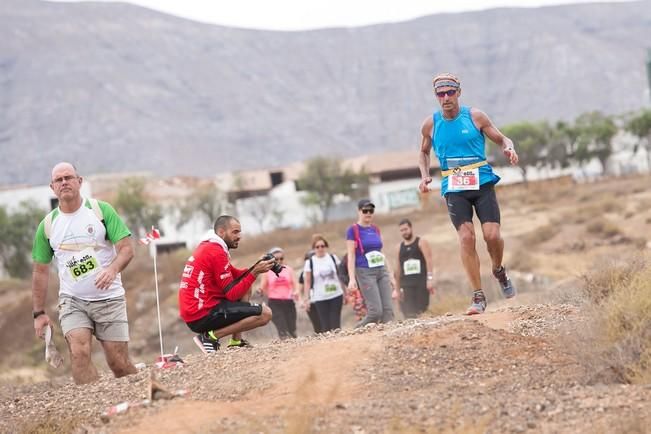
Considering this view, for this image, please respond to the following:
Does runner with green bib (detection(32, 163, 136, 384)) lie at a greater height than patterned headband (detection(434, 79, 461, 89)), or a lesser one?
lesser

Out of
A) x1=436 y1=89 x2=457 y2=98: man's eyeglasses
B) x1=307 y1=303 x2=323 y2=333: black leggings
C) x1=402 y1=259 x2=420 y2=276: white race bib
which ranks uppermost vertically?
x1=436 y1=89 x2=457 y2=98: man's eyeglasses

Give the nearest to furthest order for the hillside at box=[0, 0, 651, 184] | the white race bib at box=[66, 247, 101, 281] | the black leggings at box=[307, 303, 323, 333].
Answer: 1. the white race bib at box=[66, 247, 101, 281]
2. the black leggings at box=[307, 303, 323, 333]
3. the hillside at box=[0, 0, 651, 184]

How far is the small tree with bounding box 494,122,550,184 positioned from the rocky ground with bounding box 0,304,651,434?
3214 inches

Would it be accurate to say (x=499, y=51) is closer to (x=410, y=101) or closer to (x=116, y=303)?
(x=410, y=101)

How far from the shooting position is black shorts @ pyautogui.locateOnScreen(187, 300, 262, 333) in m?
10.7

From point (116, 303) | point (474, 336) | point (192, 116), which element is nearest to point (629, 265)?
point (474, 336)

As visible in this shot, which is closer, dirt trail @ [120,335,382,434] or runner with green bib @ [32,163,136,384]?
dirt trail @ [120,335,382,434]

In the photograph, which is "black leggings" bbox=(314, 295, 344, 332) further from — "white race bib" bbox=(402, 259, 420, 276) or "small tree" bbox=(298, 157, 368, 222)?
"small tree" bbox=(298, 157, 368, 222)

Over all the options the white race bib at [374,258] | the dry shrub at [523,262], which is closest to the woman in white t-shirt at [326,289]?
the white race bib at [374,258]

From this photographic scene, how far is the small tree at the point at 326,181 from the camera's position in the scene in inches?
3260

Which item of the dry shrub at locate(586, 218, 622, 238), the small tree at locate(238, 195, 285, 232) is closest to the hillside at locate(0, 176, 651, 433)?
the dry shrub at locate(586, 218, 622, 238)

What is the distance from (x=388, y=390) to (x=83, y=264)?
10.5 ft

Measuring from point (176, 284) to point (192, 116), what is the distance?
392 ft

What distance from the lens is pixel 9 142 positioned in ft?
488
